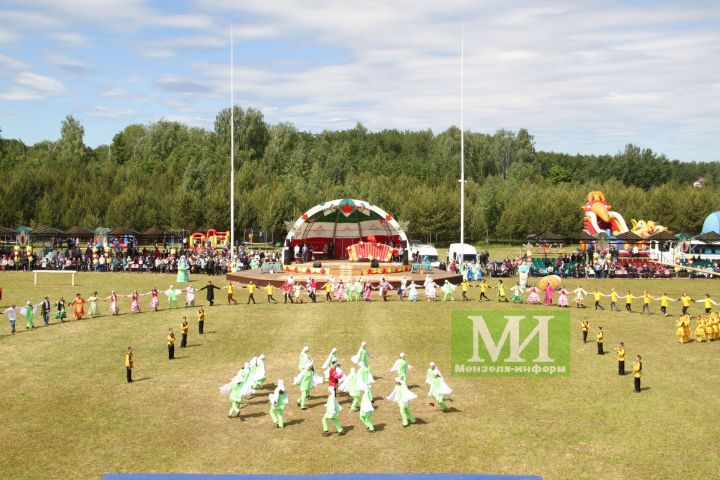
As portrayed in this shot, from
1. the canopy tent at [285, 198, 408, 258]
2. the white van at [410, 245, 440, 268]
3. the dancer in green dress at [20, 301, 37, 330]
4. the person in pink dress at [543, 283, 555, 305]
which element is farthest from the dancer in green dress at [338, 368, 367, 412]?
the white van at [410, 245, 440, 268]

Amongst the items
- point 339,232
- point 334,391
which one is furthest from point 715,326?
point 339,232

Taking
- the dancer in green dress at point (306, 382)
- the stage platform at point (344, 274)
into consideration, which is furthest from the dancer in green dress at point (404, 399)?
the stage platform at point (344, 274)

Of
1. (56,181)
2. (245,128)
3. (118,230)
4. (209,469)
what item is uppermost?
(245,128)

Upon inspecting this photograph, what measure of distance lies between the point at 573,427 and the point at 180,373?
486 inches

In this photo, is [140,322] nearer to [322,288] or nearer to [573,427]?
[322,288]

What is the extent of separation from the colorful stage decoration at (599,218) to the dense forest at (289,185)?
8312 millimetres

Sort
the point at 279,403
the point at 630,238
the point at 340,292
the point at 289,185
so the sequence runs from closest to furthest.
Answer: the point at 279,403
the point at 340,292
the point at 630,238
the point at 289,185

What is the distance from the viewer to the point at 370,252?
165 ft

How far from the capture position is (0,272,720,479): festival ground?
1577cm

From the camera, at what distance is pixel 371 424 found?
713 inches

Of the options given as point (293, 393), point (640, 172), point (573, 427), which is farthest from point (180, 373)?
point (640, 172)

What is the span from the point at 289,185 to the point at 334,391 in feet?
234
